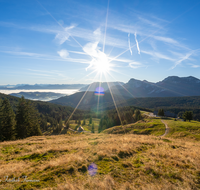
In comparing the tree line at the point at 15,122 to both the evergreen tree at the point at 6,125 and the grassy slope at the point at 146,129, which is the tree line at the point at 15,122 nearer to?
the evergreen tree at the point at 6,125

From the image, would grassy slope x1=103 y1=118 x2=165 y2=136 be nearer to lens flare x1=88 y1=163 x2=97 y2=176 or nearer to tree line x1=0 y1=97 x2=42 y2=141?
lens flare x1=88 y1=163 x2=97 y2=176

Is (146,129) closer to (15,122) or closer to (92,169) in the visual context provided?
(92,169)

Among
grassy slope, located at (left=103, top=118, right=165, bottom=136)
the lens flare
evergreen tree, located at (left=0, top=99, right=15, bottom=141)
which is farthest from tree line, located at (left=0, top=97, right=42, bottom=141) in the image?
the lens flare

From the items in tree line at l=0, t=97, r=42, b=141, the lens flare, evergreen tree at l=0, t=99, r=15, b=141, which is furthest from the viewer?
tree line at l=0, t=97, r=42, b=141

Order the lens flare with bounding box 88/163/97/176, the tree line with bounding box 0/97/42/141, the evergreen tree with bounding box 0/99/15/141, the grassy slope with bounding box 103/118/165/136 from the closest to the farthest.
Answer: the lens flare with bounding box 88/163/97/176
the evergreen tree with bounding box 0/99/15/141
the tree line with bounding box 0/97/42/141
the grassy slope with bounding box 103/118/165/136

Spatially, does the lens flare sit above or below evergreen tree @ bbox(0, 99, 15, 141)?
above

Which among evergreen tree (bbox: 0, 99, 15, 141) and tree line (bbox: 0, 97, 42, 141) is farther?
tree line (bbox: 0, 97, 42, 141)

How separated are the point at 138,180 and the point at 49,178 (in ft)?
20.4

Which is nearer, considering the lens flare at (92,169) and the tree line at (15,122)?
the lens flare at (92,169)

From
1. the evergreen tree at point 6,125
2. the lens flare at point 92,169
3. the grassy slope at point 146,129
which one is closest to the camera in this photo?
the lens flare at point 92,169

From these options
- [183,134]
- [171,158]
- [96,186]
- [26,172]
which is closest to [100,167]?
[96,186]

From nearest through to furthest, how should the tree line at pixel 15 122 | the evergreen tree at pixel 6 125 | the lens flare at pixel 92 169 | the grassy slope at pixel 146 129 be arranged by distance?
the lens flare at pixel 92 169 < the evergreen tree at pixel 6 125 < the tree line at pixel 15 122 < the grassy slope at pixel 146 129

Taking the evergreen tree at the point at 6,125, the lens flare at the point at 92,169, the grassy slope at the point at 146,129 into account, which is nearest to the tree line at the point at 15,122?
the evergreen tree at the point at 6,125

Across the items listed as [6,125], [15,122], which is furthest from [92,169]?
[15,122]
